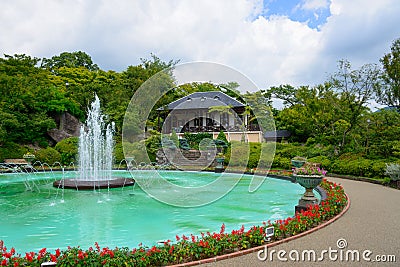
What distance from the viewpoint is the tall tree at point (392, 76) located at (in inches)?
850

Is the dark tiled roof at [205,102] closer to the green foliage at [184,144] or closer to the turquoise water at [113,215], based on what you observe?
the green foliage at [184,144]

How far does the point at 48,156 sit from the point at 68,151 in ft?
4.89

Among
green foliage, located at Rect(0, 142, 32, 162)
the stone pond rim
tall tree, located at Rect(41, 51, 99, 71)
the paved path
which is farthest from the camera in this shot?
tall tree, located at Rect(41, 51, 99, 71)

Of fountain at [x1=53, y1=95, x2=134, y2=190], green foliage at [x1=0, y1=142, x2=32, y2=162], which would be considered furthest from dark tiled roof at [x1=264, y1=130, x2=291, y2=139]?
green foliage at [x1=0, y1=142, x2=32, y2=162]

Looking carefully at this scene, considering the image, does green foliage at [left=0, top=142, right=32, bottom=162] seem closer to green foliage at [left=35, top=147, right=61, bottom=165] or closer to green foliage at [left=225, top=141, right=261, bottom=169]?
green foliage at [left=35, top=147, right=61, bottom=165]

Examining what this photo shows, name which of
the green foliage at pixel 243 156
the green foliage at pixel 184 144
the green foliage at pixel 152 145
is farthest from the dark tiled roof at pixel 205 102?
the green foliage at pixel 243 156

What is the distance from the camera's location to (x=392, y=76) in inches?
874

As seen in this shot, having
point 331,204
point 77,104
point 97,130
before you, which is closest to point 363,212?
point 331,204

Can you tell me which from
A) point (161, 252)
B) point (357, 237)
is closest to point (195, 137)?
point (357, 237)

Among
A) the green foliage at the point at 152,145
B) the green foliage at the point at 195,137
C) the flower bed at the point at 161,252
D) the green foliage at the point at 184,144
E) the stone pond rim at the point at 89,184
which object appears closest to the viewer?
the flower bed at the point at 161,252

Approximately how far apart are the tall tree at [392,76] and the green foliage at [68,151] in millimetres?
22137

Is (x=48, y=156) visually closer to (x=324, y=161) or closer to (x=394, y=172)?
(x=324, y=161)

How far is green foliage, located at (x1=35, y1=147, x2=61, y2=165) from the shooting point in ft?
72.0

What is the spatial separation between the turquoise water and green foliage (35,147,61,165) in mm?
9768
